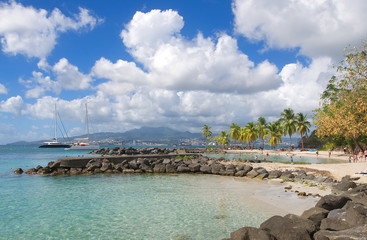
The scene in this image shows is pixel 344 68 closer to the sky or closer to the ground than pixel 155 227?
closer to the sky

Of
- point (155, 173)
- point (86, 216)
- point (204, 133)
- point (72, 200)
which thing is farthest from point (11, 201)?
point (204, 133)

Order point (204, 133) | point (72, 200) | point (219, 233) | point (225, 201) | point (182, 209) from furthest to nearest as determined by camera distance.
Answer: point (204, 133) < point (72, 200) < point (225, 201) < point (182, 209) < point (219, 233)

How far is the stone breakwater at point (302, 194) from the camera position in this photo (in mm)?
7535

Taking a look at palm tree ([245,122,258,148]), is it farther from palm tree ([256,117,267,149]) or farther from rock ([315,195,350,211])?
rock ([315,195,350,211])

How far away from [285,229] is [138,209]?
8.15m

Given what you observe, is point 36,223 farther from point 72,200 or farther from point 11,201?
point 11,201

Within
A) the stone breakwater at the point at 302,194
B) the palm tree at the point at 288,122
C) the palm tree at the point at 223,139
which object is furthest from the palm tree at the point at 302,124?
the stone breakwater at the point at 302,194

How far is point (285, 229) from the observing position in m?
7.77

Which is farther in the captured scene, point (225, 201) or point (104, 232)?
point (225, 201)

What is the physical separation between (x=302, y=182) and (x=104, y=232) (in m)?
16.5

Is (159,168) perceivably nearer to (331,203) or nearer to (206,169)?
(206,169)

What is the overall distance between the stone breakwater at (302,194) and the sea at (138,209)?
7.83ft

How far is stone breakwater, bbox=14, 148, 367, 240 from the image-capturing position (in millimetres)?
7535

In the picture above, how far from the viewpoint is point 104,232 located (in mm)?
10297
